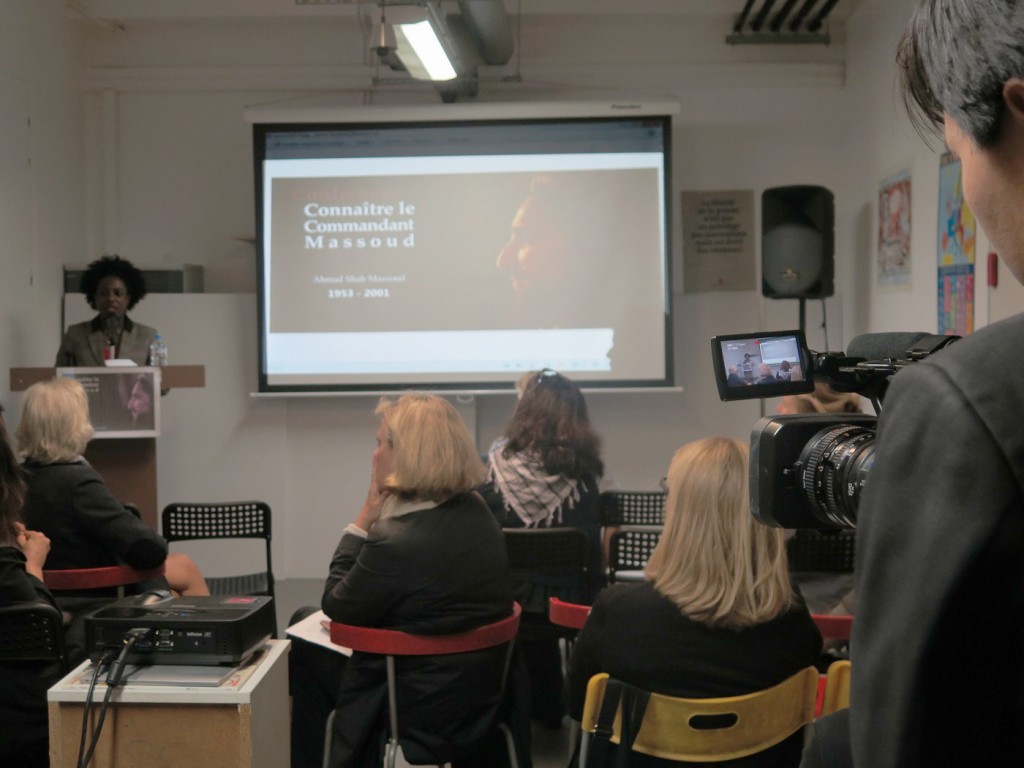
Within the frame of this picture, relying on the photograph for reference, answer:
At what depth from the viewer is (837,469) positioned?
2.53 ft

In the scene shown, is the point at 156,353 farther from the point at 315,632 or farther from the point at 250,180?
the point at 315,632

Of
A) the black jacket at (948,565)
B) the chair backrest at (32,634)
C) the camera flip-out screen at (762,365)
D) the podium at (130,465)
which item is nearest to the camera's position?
the black jacket at (948,565)

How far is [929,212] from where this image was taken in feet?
14.4

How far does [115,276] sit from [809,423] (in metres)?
5.02

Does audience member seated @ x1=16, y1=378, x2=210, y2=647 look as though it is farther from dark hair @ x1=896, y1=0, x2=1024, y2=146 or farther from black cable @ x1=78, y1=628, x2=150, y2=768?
dark hair @ x1=896, y1=0, x2=1024, y2=146

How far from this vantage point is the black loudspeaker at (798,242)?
16.6ft

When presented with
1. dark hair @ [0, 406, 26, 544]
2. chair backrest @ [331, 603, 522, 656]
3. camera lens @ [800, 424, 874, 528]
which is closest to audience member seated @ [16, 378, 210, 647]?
dark hair @ [0, 406, 26, 544]

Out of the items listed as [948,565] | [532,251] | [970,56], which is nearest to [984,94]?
[970,56]

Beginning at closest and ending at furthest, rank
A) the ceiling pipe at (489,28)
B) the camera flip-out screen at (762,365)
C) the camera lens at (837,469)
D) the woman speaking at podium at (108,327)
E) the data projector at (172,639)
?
the camera lens at (837,469) → the camera flip-out screen at (762,365) → the data projector at (172,639) → the ceiling pipe at (489,28) → the woman speaking at podium at (108,327)

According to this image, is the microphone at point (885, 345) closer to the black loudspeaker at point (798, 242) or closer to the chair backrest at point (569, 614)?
the chair backrest at point (569, 614)

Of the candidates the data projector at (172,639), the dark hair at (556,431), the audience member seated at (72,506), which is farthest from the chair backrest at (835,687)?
the audience member seated at (72,506)

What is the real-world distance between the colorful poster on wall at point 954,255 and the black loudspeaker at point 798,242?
863 millimetres

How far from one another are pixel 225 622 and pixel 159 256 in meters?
4.54

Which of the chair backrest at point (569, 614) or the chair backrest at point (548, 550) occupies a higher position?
the chair backrest at point (548, 550)
